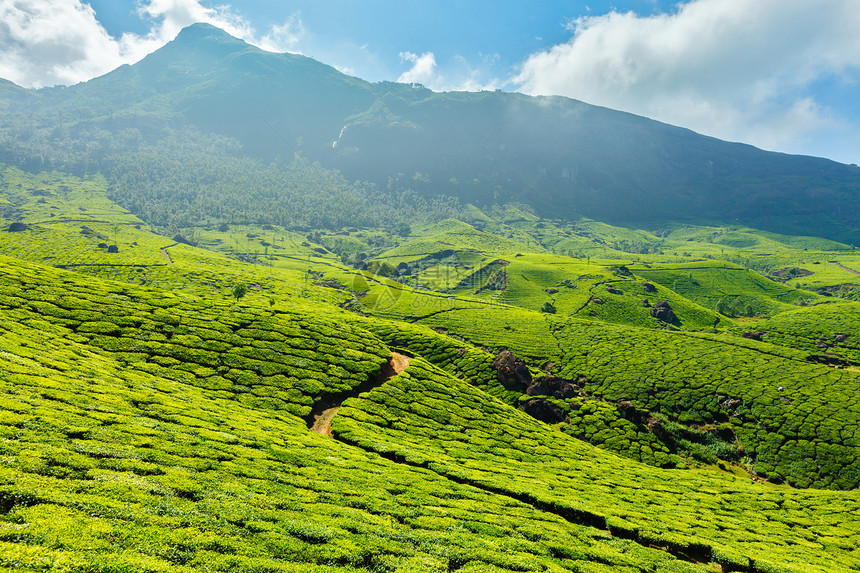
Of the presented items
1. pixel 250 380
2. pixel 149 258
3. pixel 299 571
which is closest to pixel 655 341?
pixel 250 380

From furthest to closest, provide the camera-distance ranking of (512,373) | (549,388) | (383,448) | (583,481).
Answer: (512,373), (549,388), (583,481), (383,448)

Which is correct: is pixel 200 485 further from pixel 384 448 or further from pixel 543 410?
pixel 543 410

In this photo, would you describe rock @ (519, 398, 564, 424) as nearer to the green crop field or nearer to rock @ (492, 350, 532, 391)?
the green crop field

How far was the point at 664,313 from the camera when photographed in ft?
504

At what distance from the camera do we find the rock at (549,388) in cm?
6994

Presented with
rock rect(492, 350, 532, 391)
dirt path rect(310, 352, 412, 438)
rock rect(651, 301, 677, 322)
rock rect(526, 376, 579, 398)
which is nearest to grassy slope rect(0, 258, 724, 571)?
dirt path rect(310, 352, 412, 438)

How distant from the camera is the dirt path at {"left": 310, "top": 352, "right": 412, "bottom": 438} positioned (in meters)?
39.8

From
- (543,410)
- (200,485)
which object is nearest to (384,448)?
(200,485)

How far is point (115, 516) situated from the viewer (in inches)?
560

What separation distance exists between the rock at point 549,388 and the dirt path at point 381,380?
86.2 ft

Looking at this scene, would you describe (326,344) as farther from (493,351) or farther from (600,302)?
(600,302)

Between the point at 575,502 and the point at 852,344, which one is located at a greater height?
the point at 852,344

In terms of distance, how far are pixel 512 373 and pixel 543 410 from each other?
9564 mm

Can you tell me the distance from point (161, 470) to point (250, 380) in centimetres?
2601
